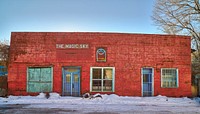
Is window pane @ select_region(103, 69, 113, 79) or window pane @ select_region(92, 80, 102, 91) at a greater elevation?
window pane @ select_region(103, 69, 113, 79)

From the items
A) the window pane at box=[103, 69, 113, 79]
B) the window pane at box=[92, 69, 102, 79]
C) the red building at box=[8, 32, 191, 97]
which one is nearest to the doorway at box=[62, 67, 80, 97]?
the red building at box=[8, 32, 191, 97]

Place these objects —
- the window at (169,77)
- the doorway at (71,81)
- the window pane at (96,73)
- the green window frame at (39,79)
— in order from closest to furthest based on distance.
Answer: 1. the green window frame at (39,79)
2. the doorway at (71,81)
3. the window pane at (96,73)
4. the window at (169,77)

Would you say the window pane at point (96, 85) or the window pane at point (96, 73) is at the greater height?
the window pane at point (96, 73)

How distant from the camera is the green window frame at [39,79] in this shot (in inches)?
674

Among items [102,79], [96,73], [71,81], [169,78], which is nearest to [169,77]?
[169,78]

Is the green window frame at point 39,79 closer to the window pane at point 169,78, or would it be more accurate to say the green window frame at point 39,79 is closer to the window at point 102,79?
the window at point 102,79

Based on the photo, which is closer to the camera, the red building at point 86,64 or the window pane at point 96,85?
the red building at point 86,64

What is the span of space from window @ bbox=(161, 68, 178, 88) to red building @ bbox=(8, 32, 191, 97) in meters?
0.11

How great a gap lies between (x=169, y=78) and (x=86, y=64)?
23.4 feet

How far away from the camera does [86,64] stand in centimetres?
1725

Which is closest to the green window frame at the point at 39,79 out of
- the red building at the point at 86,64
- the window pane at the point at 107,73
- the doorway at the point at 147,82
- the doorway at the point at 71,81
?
the red building at the point at 86,64

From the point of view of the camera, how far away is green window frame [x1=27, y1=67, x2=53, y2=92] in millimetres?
17109

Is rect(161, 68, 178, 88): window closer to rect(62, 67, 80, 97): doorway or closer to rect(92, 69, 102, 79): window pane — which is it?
rect(92, 69, 102, 79): window pane

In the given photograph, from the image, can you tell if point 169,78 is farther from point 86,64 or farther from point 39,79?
point 39,79
